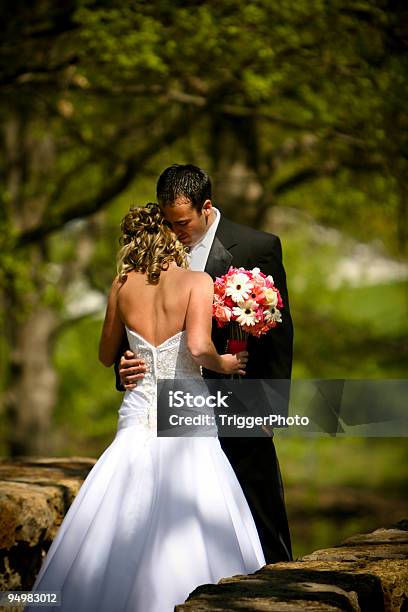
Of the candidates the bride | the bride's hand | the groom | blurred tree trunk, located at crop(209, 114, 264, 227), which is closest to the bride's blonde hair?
the bride

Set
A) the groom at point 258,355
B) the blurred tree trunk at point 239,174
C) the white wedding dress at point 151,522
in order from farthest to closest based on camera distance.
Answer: the blurred tree trunk at point 239,174 < the groom at point 258,355 < the white wedding dress at point 151,522

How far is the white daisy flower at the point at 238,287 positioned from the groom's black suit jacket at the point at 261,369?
0.40m

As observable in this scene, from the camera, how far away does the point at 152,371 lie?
501cm

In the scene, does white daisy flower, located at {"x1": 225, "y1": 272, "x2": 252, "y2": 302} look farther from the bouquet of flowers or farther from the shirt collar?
the shirt collar

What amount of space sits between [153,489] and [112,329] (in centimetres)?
82

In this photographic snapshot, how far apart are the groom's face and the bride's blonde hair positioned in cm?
6

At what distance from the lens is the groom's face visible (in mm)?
5062

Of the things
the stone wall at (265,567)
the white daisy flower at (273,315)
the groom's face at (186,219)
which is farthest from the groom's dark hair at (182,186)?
the stone wall at (265,567)

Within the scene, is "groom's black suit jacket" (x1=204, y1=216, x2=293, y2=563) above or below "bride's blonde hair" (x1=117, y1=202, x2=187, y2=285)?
below

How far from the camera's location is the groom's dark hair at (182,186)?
506 centimetres

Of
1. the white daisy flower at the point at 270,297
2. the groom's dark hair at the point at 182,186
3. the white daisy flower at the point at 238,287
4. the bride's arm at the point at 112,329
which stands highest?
the groom's dark hair at the point at 182,186

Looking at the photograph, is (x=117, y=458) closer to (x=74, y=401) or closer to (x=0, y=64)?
(x=0, y=64)

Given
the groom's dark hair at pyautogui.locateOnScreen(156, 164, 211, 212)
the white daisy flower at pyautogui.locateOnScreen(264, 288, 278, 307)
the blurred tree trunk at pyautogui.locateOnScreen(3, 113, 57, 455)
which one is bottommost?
the blurred tree trunk at pyautogui.locateOnScreen(3, 113, 57, 455)

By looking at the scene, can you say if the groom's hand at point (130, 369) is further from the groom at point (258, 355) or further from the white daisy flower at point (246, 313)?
the white daisy flower at point (246, 313)
